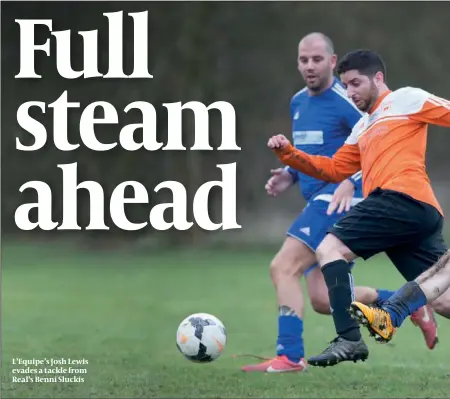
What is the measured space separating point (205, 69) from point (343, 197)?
627 inches

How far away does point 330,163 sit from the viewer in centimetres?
693

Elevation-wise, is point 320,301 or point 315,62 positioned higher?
point 315,62

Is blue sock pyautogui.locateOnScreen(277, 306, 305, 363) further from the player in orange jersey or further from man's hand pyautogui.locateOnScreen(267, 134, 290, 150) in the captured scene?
man's hand pyautogui.locateOnScreen(267, 134, 290, 150)

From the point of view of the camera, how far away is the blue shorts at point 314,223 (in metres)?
7.47

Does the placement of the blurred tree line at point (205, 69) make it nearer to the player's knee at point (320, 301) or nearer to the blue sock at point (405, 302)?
the player's knee at point (320, 301)

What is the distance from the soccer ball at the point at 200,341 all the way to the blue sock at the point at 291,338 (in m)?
0.55

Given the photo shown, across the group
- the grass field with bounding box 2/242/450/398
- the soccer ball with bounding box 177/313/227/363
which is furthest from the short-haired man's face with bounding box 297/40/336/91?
the grass field with bounding box 2/242/450/398

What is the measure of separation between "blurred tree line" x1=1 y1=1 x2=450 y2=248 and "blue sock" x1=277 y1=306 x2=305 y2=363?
46.6 feet

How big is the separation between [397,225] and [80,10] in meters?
17.1

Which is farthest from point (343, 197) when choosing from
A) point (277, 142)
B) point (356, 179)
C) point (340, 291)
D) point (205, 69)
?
point (205, 69)

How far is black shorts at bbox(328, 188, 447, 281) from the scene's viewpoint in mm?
6051

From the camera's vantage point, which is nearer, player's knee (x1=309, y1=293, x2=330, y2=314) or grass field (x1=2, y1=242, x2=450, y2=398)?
grass field (x1=2, y1=242, x2=450, y2=398)

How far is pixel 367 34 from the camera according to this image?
2350cm

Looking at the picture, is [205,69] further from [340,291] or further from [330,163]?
[340,291]
